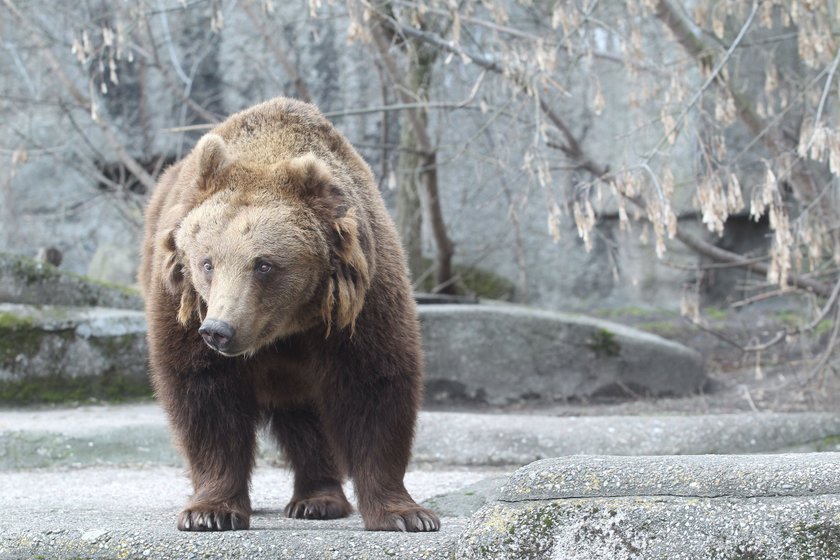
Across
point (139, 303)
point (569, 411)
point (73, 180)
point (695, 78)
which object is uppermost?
point (695, 78)

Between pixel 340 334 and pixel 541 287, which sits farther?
pixel 541 287

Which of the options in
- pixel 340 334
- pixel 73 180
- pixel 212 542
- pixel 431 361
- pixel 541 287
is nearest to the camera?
pixel 212 542

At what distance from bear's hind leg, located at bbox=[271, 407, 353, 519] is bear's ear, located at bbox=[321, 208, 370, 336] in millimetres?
1036

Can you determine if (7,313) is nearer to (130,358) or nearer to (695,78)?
(130,358)

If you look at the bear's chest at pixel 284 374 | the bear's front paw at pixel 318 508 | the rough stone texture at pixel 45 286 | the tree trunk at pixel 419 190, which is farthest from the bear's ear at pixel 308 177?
the tree trunk at pixel 419 190

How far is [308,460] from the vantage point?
515cm

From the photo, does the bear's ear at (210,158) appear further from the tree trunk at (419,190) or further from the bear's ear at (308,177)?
the tree trunk at (419,190)

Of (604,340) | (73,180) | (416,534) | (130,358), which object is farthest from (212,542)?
(73,180)

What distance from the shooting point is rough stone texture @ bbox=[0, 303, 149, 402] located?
27.4 feet

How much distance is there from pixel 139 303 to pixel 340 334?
5858mm

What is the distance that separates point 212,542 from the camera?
3.82m

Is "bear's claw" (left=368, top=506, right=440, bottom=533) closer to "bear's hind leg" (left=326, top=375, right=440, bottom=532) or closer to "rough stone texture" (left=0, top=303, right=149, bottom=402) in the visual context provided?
"bear's hind leg" (left=326, top=375, right=440, bottom=532)

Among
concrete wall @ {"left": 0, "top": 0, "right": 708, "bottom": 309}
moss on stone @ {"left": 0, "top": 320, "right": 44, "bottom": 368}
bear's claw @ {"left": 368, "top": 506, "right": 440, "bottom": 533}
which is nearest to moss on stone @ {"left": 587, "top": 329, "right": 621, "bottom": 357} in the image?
concrete wall @ {"left": 0, "top": 0, "right": 708, "bottom": 309}

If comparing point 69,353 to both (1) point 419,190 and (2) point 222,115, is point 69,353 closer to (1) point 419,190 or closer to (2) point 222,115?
(1) point 419,190
